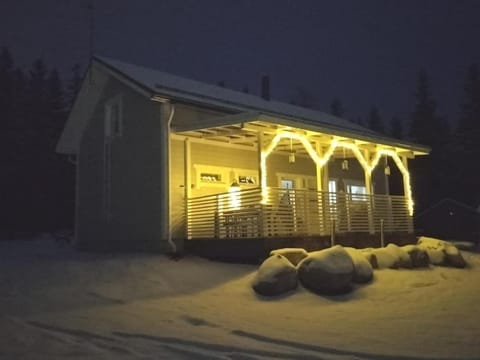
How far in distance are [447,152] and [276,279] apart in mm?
35000

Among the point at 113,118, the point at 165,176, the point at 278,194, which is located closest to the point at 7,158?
the point at 113,118

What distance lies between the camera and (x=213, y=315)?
8812 mm

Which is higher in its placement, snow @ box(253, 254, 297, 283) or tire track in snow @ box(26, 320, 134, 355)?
snow @ box(253, 254, 297, 283)

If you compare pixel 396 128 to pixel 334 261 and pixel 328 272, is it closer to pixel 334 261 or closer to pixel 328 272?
pixel 334 261

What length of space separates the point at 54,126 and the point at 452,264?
27.6 m

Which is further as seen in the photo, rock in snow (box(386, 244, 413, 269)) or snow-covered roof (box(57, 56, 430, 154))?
snow-covered roof (box(57, 56, 430, 154))

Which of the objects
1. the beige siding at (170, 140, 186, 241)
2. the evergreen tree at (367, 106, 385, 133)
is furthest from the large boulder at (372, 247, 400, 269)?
the evergreen tree at (367, 106, 385, 133)

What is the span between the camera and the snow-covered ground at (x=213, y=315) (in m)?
6.50

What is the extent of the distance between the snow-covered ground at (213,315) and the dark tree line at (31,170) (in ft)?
64.2

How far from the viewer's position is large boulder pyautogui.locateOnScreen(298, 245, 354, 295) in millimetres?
10383

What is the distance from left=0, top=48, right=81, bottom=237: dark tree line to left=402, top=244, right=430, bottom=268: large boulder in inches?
942

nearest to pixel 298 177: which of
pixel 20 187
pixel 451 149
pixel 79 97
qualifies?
pixel 79 97

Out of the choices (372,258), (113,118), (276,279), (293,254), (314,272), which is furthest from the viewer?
(113,118)

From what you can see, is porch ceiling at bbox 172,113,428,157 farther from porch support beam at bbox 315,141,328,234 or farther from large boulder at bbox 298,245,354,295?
large boulder at bbox 298,245,354,295
